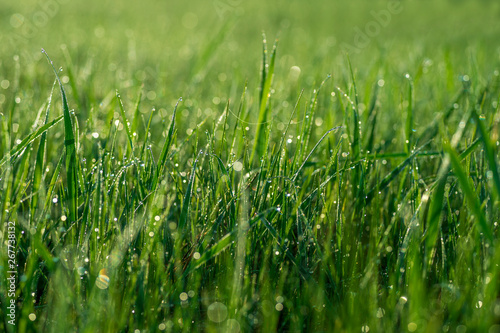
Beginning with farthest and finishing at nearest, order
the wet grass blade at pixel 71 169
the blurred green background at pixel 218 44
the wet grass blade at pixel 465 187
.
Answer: the blurred green background at pixel 218 44
the wet grass blade at pixel 71 169
the wet grass blade at pixel 465 187

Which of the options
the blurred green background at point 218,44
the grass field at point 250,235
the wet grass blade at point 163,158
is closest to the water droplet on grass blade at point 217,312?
the grass field at point 250,235

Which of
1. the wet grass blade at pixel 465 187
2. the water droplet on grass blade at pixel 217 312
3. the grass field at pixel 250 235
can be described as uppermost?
the wet grass blade at pixel 465 187

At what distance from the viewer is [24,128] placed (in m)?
1.28

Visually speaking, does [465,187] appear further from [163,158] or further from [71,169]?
[71,169]

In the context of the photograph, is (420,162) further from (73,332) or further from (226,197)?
(73,332)

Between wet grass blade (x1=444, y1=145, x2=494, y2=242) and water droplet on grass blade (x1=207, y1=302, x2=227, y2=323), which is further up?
wet grass blade (x1=444, y1=145, x2=494, y2=242)

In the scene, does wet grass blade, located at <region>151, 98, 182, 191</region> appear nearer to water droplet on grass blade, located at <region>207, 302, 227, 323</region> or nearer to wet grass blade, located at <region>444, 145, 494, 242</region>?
water droplet on grass blade, located at <region>207, 302, 227, 323</region>

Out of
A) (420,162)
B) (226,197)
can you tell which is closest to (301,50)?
(420,162)

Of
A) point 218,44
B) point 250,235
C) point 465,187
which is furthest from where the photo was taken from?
point 218,44

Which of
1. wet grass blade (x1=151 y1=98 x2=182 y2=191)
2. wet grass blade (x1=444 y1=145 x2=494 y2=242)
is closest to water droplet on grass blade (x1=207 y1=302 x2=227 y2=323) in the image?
wet grass blade (x1=151 y1=98 x2=182 y2=191)

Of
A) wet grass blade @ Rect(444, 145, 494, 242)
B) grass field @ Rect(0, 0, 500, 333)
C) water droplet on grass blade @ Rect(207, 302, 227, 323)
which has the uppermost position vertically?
wet grass blade @ Rect(444, 145, 494, 242)

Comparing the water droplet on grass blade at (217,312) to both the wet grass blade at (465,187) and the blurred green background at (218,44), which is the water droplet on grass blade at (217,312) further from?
the blurred green background at (218,44)

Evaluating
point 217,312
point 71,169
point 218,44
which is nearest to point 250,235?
point 217,312

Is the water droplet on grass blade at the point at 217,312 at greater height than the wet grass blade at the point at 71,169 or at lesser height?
lesser
